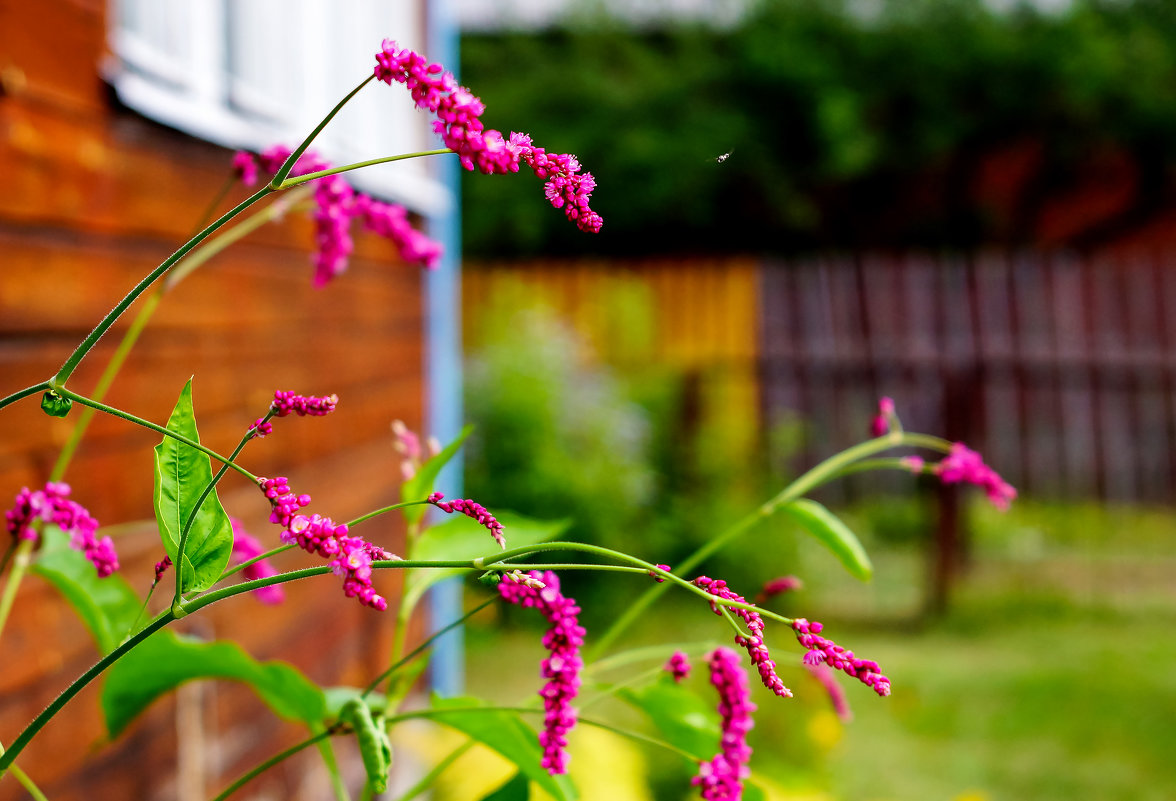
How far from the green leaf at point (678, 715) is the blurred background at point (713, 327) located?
324mm

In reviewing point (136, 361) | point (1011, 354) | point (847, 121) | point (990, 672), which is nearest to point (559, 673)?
point (136, 361)

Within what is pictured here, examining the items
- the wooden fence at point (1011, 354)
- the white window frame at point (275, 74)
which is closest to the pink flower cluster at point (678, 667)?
the white window frame at point (275, 74)

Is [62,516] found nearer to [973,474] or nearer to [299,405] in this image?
[299,405]

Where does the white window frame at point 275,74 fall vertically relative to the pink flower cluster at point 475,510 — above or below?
above

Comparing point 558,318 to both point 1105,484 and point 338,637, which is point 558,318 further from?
point 338,637

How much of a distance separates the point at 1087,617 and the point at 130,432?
5020 mm

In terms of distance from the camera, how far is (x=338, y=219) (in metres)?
0.80

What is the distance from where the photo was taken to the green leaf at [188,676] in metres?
0.73

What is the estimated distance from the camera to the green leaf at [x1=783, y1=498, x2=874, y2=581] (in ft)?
2.42

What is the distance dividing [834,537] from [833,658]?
32 cm

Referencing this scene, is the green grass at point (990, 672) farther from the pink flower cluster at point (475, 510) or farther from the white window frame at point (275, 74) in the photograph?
the pink flower cluster at point (475, 510)

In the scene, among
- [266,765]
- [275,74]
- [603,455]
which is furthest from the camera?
[603,455]

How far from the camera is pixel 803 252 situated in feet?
33.7

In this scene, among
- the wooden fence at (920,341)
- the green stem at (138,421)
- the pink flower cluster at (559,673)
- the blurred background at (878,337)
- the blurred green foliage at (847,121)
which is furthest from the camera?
the blurred green foliage at (847,121)
